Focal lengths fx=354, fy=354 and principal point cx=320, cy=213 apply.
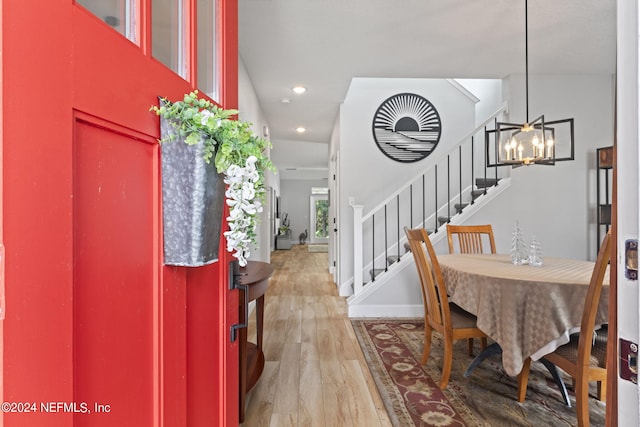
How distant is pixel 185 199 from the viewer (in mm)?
725

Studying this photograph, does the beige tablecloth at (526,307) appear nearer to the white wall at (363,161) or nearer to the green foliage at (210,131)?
the green foliage at (210,131)

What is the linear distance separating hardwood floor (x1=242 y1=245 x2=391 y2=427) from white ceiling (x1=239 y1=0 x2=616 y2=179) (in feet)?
8.62

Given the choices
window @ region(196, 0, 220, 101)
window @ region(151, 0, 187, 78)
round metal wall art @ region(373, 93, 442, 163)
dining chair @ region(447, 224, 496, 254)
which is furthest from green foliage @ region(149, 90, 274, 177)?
round metal wall art @ region(373, 93, 442, 163)

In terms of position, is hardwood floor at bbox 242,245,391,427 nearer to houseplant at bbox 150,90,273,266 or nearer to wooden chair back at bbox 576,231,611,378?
wooden chair back at bbox 576,231,611,378

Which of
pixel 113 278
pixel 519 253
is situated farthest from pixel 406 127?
pixel 113 278

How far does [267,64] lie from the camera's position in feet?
11.7

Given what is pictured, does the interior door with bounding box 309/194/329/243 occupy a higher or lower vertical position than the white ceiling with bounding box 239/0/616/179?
lower

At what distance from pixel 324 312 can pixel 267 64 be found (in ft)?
8.96

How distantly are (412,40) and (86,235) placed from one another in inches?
128

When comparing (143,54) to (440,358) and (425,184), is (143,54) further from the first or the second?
(425,184)

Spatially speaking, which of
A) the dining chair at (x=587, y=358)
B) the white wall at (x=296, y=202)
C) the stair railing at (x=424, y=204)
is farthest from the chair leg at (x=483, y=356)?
the white wall at (x=296, y=202)

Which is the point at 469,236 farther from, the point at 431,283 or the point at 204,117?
the point at 204,117

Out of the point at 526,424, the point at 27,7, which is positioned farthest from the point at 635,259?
the point at 526,424

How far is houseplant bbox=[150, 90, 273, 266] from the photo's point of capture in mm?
699
